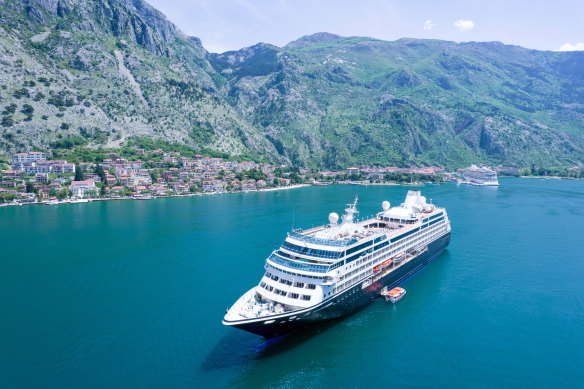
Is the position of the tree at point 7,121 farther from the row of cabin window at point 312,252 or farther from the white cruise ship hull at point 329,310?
the white cruise ship hull at point 329,310

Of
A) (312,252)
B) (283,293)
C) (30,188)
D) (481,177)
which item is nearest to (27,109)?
(30,188)

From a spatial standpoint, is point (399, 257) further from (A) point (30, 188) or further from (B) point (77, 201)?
(A) point (30, 188)

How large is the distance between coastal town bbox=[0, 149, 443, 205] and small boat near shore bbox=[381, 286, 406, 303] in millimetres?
96159

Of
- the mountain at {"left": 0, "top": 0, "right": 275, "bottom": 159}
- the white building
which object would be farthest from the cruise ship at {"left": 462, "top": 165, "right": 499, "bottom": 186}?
the white building

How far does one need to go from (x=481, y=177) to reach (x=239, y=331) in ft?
584

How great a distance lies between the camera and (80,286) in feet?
124

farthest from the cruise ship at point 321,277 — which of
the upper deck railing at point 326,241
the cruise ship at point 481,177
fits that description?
the cruise ship at point 481,177

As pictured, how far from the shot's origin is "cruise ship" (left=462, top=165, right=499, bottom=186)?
162 m

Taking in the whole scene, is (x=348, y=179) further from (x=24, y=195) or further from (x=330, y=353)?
(x=330, y=353)

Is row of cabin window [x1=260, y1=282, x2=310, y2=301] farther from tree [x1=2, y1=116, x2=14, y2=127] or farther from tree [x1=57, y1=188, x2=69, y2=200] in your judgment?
tree [x1=2, y1=116, x2=14, y2=127]

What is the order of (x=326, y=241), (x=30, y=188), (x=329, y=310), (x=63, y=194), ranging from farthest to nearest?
(x=63, y=194)
(x=30, y=188)
(x=326, y=241)
(x=329, y=310)

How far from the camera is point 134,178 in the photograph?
120 metres

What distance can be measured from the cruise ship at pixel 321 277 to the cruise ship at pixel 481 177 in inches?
5754

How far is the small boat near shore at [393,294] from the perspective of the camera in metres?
34.6
